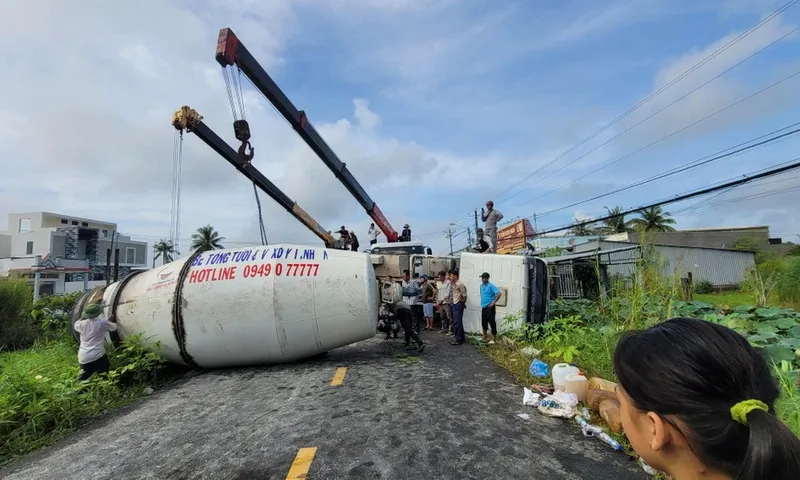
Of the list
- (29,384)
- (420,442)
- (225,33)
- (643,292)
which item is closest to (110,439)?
(29,384)

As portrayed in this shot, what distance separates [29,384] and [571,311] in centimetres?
1145

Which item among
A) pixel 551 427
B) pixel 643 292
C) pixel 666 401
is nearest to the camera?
pixel 666 401

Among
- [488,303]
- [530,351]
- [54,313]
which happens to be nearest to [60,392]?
[530,351]

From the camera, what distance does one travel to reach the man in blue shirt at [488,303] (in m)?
9.02

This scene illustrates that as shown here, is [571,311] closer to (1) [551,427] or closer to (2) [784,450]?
(1) [551,427]

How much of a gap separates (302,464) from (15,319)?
17306 millimetres

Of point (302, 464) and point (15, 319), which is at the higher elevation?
point (15, 319)

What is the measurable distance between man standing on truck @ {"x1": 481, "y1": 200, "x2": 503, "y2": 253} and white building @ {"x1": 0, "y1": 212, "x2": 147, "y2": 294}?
36.2 meters

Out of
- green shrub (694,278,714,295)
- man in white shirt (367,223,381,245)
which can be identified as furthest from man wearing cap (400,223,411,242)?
green shrub (694,278,714,295)

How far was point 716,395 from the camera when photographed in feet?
3.67

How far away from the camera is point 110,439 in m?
4.50

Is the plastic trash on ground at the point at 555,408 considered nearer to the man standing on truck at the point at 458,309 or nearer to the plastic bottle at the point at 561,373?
the plastic bottle at the point at 561,373

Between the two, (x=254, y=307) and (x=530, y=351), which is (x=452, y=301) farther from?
(x=254, y=307)

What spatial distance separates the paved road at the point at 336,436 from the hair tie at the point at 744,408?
8.50 feet
